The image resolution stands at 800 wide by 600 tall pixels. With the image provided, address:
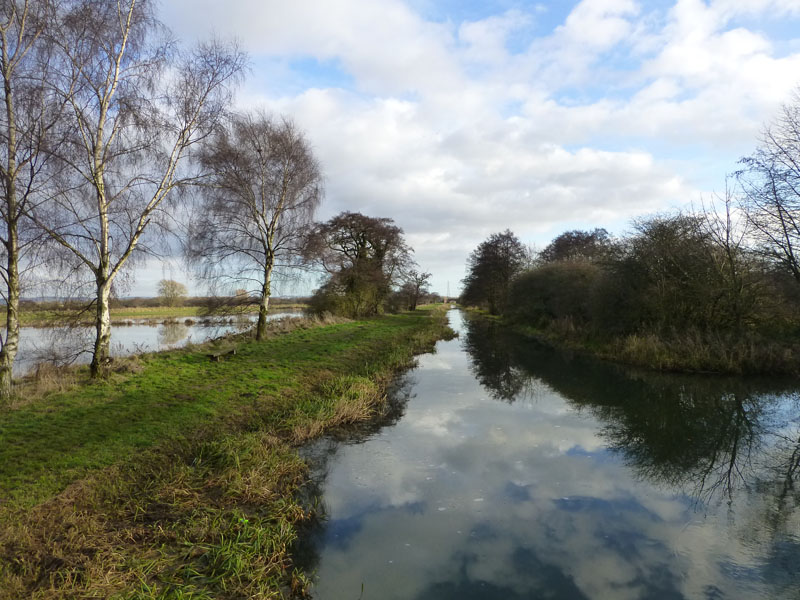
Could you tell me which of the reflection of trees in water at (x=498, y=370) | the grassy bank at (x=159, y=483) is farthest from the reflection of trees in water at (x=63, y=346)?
the reflection of trees in water at (x=498, y=370)

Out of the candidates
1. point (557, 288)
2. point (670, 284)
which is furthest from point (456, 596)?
point (557, 288)

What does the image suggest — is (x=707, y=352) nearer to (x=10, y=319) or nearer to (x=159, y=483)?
(x=159, y=483)

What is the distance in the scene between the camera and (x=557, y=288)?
91.6 ft

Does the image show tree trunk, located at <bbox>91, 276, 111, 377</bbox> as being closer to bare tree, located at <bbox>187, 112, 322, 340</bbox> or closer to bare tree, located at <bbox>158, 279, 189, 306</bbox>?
bare tree, located at <bbox>187, 112, 322, 340</bbox>

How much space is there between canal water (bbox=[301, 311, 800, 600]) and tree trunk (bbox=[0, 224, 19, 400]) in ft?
19.4

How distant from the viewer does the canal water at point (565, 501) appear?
4.31m

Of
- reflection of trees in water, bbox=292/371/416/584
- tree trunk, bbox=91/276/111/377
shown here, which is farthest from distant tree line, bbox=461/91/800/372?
tree trunk, bbox=91/276/111/377

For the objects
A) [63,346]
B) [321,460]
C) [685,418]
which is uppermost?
[63,346]

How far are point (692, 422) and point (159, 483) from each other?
35.1 feet

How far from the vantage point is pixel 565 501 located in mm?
6074

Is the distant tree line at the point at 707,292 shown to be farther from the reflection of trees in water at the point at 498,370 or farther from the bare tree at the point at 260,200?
the bare tree at the point at 260,200

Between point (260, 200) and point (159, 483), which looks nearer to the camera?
point (159, 483)

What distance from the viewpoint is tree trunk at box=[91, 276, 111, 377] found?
9.39m

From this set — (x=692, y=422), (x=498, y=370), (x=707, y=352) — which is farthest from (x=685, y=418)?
(x=498, y=370)
